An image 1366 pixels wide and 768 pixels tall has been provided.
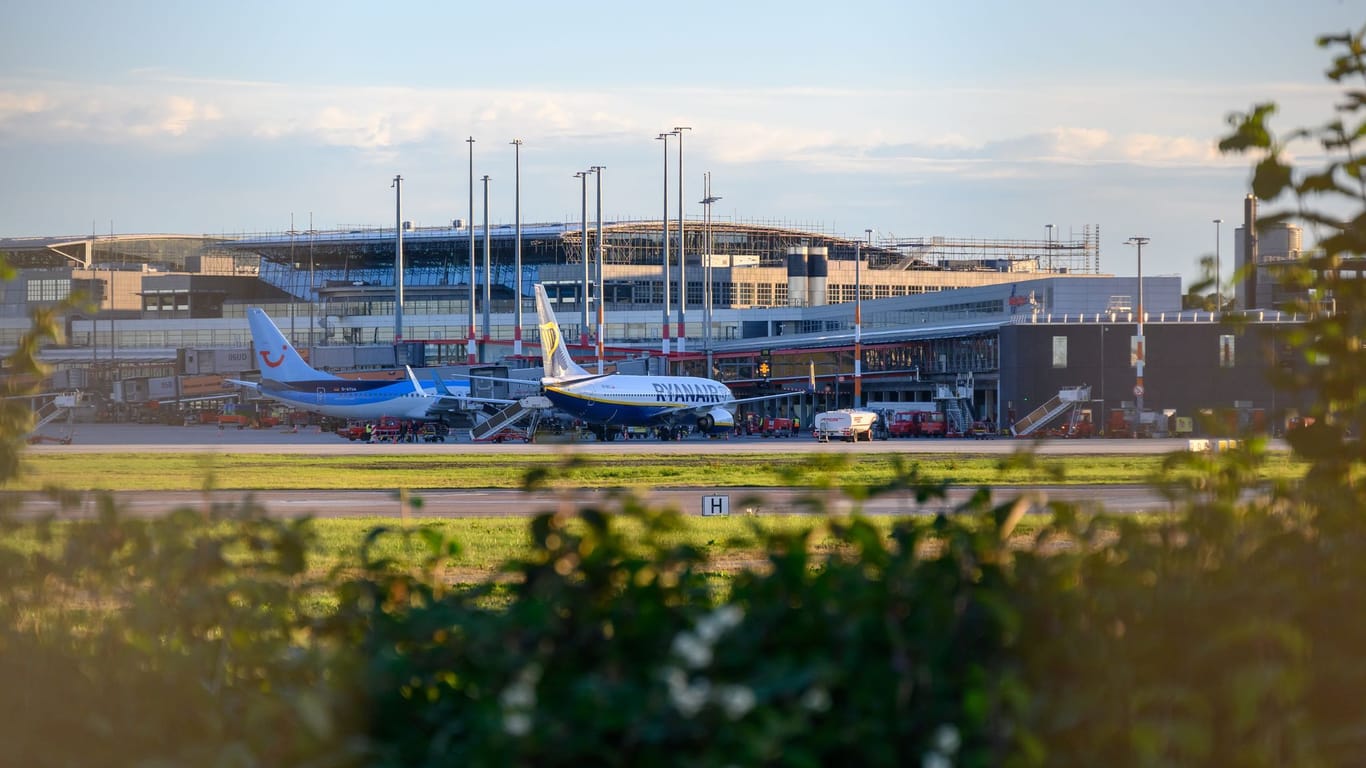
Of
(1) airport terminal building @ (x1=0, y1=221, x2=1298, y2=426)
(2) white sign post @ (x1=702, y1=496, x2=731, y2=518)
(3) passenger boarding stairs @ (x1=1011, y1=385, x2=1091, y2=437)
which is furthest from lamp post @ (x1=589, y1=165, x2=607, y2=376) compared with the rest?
(2) white sign post @ (x1=702, y1=496, x2=731, y2=518)

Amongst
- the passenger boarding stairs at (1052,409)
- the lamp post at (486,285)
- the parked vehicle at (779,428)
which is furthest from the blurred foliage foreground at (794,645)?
the lamp post at (486,285)

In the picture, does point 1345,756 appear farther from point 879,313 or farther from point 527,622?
point 879,313

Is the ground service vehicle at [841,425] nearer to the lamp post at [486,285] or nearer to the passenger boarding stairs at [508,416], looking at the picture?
the passenger boarding stairs at [508,416]

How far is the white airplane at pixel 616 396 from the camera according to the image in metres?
76.9

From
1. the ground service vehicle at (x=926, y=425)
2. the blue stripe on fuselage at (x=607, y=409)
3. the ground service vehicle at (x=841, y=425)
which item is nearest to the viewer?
the ground service vehicle at (x=841, y=425)

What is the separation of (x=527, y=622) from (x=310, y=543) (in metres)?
1.12

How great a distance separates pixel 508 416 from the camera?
266 feet

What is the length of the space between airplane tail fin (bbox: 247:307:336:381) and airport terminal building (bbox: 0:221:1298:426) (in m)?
12.4

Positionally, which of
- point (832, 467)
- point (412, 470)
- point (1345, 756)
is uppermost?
point (832, 467)

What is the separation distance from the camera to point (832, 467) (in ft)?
15.4

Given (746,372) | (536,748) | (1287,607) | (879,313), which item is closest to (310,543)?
(536,748)

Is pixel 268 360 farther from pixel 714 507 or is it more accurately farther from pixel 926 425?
pixel 714 507

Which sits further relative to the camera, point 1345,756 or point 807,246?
point 807,246

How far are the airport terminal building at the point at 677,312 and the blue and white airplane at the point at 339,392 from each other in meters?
12.9
